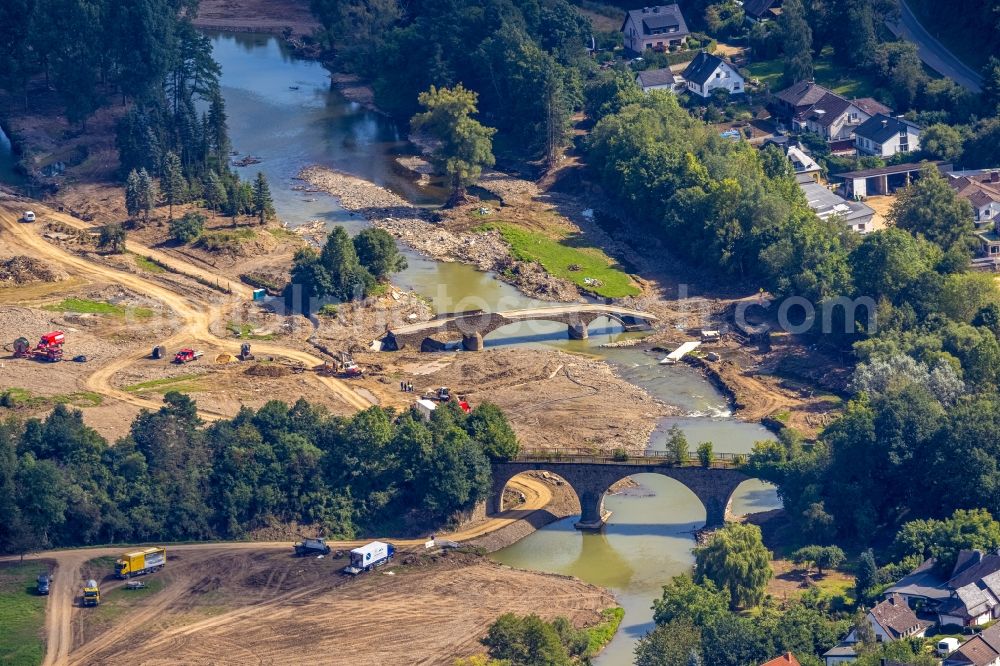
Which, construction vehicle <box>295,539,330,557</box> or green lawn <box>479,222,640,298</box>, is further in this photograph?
green lawn <box>479,222,640,298</box>

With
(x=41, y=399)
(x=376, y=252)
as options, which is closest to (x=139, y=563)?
(x=41, y=399)

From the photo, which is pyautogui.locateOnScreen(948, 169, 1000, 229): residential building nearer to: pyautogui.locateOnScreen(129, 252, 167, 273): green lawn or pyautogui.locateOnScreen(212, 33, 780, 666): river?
pyautogui.locateOnScreen(212, 33, 780, 666): river

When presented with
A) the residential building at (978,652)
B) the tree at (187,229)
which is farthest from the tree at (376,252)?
the residential building at (978,652)

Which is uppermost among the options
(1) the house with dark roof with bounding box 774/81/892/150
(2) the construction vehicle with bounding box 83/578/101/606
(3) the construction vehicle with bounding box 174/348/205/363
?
(1) the house with dark roof with bounding box 774/81/892/150

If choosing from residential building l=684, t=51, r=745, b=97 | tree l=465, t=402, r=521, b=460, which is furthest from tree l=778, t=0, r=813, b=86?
tree l=465, t=402, r=521, b=460

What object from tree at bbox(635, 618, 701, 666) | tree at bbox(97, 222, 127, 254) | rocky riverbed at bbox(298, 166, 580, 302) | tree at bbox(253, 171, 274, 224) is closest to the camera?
tree at bbox(635, 618, 701, 666)

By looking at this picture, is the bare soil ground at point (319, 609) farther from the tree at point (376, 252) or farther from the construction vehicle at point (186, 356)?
the tree at point (376, 252)

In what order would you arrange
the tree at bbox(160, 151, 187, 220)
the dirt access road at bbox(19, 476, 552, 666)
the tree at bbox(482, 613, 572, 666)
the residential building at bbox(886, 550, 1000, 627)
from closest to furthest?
the residential building at bbox(886, 550, 1000, 627)
the tree at bbox(482, 613, 572, 666)
the dirt access road at bbox(19, 476, 552, 666)
the tree at bbox(160, 151, 187, 220)
